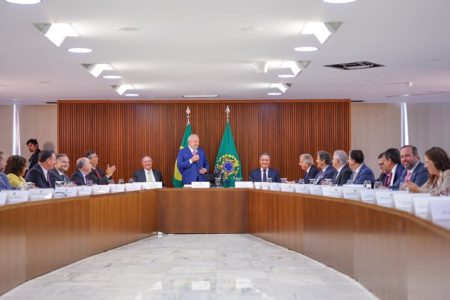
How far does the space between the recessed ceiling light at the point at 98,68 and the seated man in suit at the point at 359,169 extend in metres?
3.73

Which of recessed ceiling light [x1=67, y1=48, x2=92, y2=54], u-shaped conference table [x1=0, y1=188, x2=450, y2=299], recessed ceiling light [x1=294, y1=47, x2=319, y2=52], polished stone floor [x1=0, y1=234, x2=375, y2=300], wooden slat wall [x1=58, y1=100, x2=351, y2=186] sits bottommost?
polished stone floor [x1=0, y1=234, x2=375, y2=300]

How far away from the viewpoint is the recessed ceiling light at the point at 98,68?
11.3 m

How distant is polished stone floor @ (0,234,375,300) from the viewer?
678cm

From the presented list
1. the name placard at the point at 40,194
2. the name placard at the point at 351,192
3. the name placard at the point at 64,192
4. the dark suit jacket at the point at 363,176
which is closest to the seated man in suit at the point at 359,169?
the dark suit jacket at the point at 363,176

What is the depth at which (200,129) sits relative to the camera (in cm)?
1697

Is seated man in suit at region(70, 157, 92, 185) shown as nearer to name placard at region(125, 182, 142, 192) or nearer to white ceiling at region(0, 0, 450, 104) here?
name placard at region(125, 182, 142, 192)

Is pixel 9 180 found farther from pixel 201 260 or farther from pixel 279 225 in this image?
pixel 279 225

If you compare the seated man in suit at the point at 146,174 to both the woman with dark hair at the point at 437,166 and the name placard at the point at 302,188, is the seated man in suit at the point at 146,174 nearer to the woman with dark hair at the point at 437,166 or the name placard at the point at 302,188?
the name placard at the point at 302,188

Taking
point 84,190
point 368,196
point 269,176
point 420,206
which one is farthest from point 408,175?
point 269,176

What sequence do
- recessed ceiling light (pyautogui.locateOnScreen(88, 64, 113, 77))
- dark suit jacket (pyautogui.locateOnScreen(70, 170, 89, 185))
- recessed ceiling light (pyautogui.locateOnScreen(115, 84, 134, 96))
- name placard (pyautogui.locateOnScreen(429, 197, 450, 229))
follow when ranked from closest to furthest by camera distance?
name placard (pyautogui.locateOnScreen(429, 197, 450, 229))
dark suit jacket (pyautogui.locateOnScreen(70, 170, 89, 185))
recessed ceiling light (pyautogui.locateOnScreen(88, 64, 113, 77))
recessed ceiling light (pyautogui.locateOnScreen(115, 84, 134, 96))

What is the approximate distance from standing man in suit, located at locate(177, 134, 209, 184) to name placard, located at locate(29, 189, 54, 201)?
630cm

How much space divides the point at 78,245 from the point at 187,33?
2717mm

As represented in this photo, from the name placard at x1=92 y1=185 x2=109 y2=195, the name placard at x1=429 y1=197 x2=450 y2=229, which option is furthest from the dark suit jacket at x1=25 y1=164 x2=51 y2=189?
the name placard at x1=429 y1=197 x2=450 y2=229

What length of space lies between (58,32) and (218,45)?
1869 millimetres
